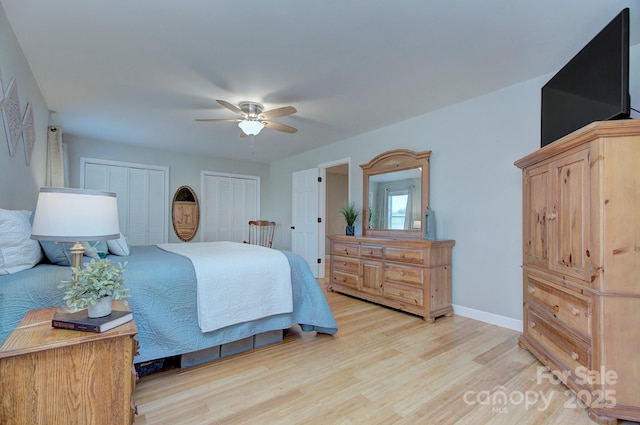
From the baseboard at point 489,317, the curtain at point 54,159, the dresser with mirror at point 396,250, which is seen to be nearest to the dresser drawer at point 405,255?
the dresser with mirror at point 396,250

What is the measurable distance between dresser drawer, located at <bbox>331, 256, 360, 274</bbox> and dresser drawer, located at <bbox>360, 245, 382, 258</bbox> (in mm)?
165

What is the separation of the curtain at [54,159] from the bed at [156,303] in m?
2.07

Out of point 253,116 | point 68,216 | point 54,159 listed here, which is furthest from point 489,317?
point 54,159

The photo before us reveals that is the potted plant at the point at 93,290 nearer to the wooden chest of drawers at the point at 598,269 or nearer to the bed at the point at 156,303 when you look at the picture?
the bed at the point at 156,303

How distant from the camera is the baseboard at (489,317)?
279cm

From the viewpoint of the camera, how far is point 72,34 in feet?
6.83

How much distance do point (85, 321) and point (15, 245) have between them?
83 cm

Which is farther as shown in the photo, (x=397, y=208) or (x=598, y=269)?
(x=397, y=208)

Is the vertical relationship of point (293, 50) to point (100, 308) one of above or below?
above

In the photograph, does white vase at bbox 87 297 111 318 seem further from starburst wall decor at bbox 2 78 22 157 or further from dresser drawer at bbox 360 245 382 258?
dresser drawer at bbox 360 245 382 258

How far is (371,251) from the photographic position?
12.1 ft

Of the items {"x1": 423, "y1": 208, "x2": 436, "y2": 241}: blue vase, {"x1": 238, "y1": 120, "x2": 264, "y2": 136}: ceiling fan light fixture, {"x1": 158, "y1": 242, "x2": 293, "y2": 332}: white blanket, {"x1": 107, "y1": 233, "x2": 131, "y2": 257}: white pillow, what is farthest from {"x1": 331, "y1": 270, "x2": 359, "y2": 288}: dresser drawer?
{"x1": 107, "y1": 233, "x2": 131, "y2": 257}: white pillow

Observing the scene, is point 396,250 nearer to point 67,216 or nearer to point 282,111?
point 282,111

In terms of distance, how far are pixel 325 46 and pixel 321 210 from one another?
325 cm
